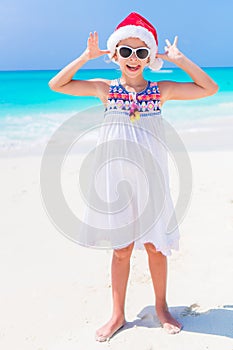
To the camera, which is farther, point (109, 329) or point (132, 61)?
point (109, 329)

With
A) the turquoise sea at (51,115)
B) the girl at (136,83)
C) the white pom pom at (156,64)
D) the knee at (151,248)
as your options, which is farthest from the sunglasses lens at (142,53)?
the turquoise sea at (51,115)

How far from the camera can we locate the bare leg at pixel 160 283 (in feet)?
8.96

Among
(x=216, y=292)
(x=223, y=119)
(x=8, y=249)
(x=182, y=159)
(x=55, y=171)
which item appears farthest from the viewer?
(x=223, y=119)

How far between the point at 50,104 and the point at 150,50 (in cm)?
1658

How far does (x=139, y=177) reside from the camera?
99.9 inches

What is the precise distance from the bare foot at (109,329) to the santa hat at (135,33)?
152 centimetres

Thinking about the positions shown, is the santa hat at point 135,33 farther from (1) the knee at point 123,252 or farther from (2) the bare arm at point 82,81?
(1) the knee at point 123,252

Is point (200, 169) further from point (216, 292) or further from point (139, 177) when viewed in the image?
point (139, 177)

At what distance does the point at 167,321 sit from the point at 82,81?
149 centimetres

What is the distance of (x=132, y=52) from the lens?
2486 millimetres

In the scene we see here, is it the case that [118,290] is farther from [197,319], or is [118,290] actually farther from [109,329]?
[197,319]

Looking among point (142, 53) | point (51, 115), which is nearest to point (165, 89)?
point (142, 53)

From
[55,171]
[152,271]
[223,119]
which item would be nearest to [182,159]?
[55,171]

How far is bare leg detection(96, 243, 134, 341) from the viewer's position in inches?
107
